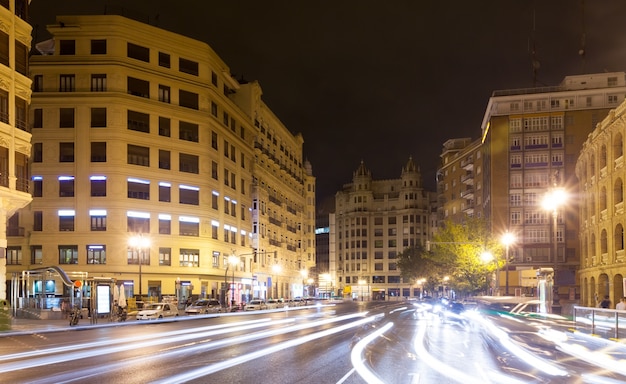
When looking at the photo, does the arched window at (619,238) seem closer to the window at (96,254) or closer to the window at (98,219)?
the window at (96,254)

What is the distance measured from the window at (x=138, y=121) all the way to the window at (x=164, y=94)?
274cm

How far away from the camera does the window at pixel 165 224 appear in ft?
212

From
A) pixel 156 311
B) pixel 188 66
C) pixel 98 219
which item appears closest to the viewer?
pixel 156 311

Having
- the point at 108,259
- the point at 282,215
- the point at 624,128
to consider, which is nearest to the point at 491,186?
the point at 282,215

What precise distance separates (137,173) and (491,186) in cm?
5558

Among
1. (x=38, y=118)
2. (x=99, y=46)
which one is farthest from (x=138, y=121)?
(x=38, y=118)

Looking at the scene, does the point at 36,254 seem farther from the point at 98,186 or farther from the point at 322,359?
the point at 322,359

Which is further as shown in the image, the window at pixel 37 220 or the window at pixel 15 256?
the window at pixel 37 220

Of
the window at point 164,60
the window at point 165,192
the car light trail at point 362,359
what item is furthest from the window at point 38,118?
the car light trail at point 362,359

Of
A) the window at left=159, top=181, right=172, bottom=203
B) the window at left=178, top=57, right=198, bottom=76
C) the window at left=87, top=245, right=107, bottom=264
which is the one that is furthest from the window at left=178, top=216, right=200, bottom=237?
the window at left=178, top=57, right=198, bottom=76

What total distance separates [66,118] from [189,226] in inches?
664

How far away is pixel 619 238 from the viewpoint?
45969 mm

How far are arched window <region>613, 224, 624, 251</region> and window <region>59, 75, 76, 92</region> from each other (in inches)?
2058

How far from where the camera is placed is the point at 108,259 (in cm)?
6078
